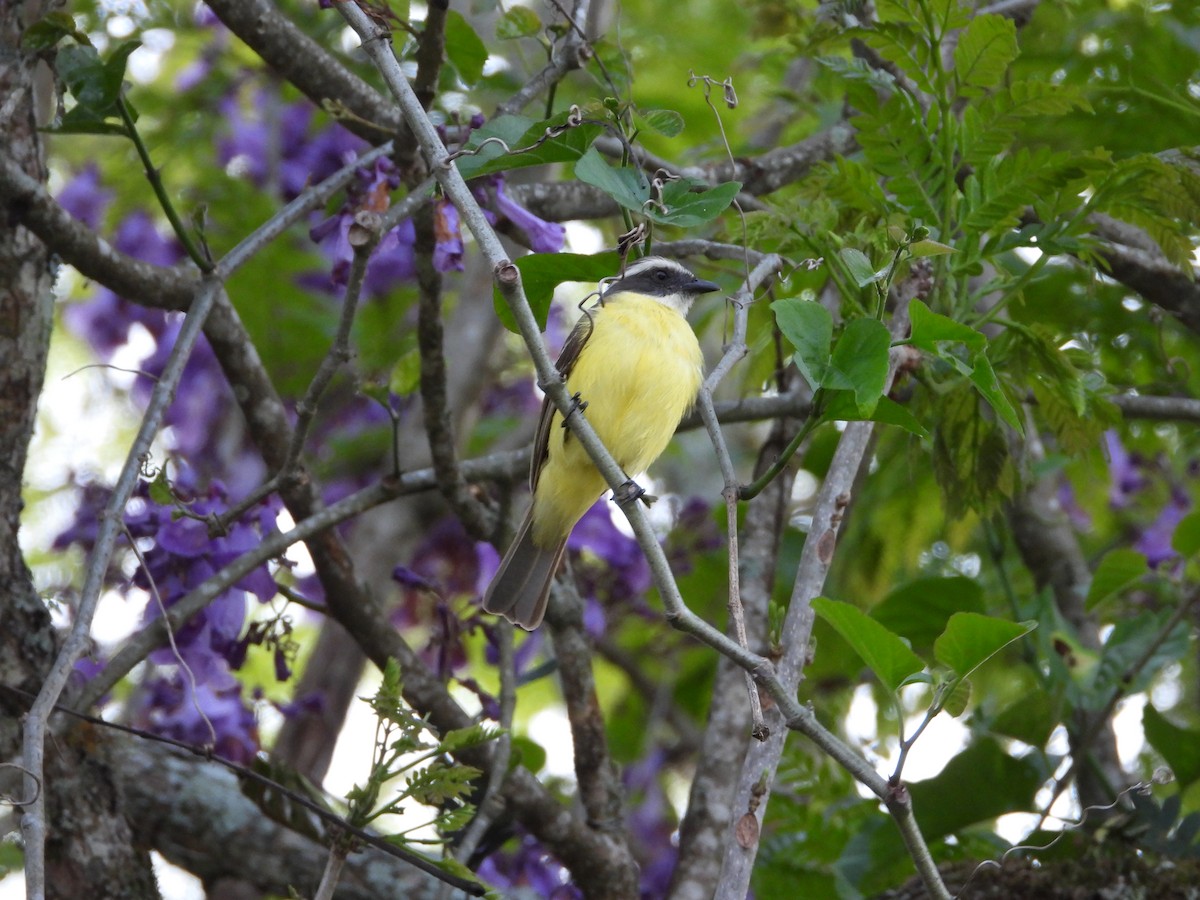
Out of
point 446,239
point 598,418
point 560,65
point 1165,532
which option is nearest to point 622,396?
point 598,418

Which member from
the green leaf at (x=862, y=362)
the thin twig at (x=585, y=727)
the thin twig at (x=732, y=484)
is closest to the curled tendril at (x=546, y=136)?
the thin twig at (x=732, y=484)

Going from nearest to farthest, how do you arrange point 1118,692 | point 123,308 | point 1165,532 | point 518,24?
point 518,24
point 1118,692
point 1165,532
point 123,308

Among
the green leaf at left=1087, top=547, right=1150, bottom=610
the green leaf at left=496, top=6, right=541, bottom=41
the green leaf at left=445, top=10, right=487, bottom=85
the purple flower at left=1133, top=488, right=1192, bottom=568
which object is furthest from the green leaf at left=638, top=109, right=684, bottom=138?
the purple flower at left=1133, top=488, right=1192, bottom=568

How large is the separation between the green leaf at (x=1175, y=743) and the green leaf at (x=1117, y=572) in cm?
36

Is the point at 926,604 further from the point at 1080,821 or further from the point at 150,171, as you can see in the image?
the point at 150,171

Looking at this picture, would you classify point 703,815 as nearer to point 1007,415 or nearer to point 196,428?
point 1007,415

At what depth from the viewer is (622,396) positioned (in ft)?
12.8

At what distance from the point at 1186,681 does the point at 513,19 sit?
507 centimetres

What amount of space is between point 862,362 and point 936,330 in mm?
182

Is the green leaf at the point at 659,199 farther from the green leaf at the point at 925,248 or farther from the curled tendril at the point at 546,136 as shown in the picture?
the green leaf at the point at 925,248

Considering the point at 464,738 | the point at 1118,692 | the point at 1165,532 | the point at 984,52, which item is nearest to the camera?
the point at 464,738

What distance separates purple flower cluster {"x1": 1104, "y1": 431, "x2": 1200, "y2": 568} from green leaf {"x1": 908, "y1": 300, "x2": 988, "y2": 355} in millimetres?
3754

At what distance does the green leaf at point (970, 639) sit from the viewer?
2.22 metres

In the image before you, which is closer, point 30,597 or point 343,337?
point 343,337
